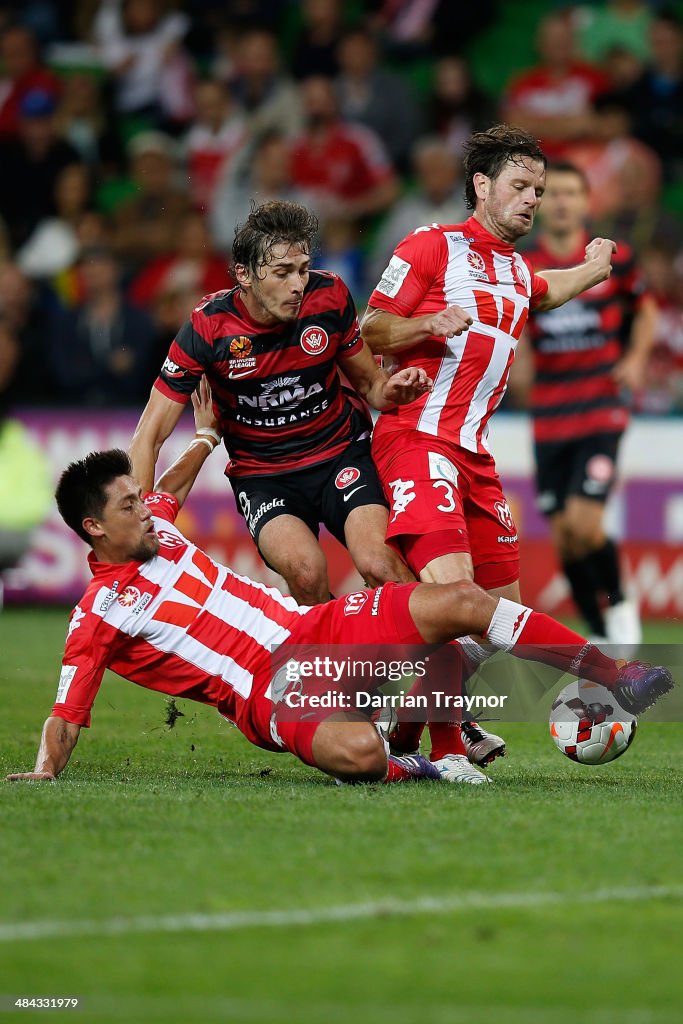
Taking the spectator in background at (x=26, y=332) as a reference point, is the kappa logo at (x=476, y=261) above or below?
below

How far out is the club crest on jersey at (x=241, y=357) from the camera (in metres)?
7.01

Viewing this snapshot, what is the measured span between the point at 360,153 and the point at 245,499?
8.98 metres

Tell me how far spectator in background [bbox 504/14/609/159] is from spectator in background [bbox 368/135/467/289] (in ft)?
3.05

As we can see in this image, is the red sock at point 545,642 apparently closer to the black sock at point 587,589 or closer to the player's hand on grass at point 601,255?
the player's hand on grass at point 601,255

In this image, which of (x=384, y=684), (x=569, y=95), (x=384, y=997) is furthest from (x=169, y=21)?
(x=384, y=997)

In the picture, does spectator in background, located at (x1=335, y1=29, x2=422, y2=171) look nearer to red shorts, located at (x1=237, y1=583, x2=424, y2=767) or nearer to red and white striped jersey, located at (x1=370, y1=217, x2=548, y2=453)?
red and white striped jersey, located at (x1=370, y1=217, x2=548, y2=453)

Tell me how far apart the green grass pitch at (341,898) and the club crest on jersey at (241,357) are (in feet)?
5.72

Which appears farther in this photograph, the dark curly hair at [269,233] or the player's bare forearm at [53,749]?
the dark curly hair at [269,233]

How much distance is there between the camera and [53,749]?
19.8ft

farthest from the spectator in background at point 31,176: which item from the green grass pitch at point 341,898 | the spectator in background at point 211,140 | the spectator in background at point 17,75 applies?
the green grass pitch at point 341,898

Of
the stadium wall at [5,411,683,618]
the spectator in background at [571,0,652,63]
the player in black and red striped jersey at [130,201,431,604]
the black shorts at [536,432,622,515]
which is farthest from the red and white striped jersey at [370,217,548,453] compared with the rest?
the spectator in background at [571,0,652,63]

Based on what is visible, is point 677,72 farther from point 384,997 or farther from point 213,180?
point 384,997

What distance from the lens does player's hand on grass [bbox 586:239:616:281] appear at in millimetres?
7578

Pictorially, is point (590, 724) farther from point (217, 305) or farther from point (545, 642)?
point (217, 305)
